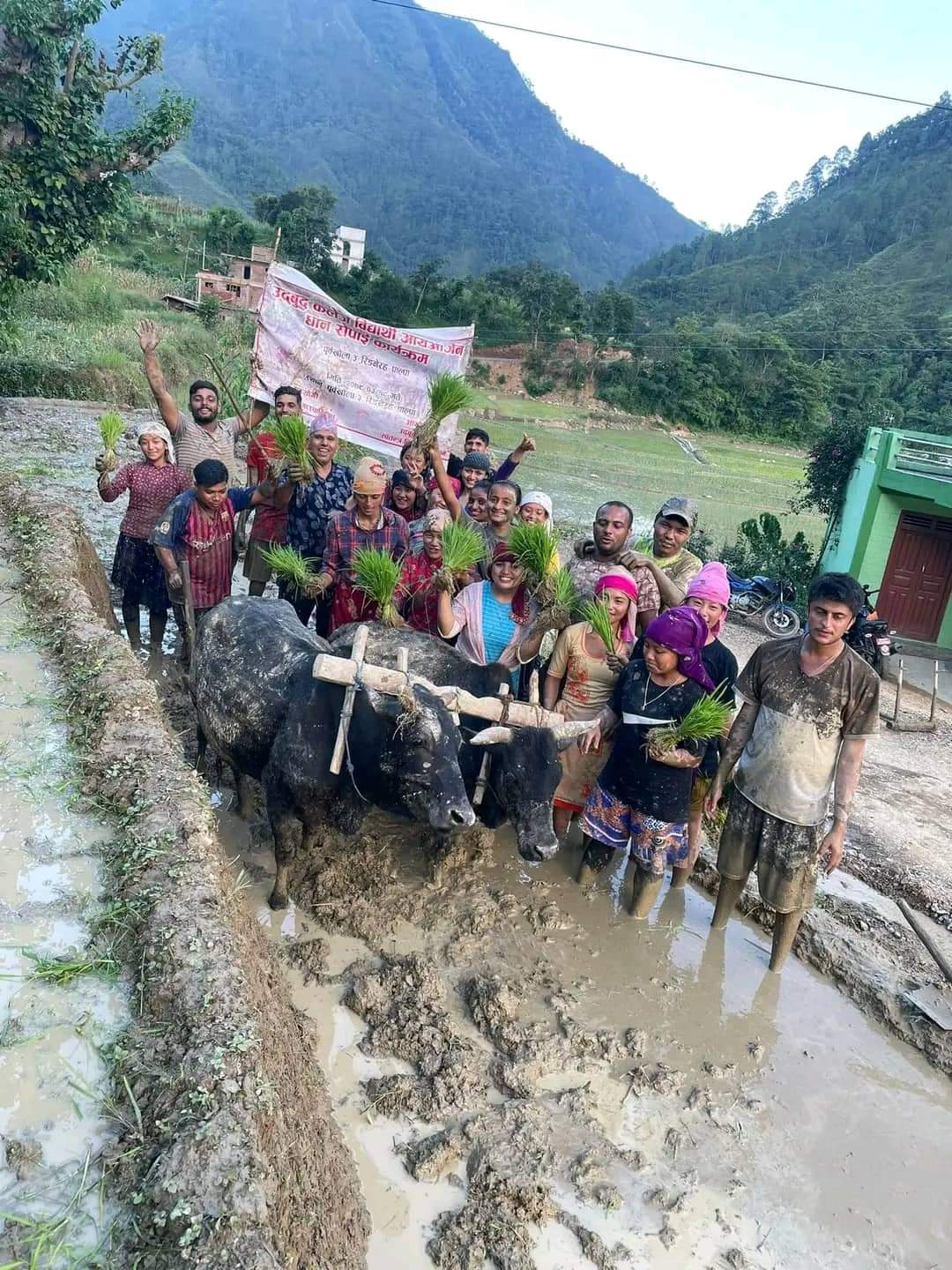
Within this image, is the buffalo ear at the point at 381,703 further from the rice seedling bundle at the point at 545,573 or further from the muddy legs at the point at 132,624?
the muddy legs at the point at 132,624

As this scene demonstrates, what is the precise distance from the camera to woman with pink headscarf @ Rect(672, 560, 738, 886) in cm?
417

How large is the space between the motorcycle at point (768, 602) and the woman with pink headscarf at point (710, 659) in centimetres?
1009

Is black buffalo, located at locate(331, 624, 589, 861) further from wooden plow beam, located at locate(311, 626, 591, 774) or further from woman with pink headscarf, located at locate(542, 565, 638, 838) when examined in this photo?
woman with pink headscarf, located at locate(542, 565, 638, 838)

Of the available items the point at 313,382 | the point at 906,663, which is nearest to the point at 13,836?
the point at 313,382

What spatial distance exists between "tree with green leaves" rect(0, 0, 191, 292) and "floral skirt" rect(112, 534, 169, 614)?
8095 mm

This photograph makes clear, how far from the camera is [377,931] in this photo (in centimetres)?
405

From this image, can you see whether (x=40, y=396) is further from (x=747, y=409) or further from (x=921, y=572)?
(x=747, y=409)

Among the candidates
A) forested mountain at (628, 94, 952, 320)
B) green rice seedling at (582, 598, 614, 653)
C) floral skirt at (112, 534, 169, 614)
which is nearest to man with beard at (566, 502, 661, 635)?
green rice seedling at (582, 598, 614, 653)

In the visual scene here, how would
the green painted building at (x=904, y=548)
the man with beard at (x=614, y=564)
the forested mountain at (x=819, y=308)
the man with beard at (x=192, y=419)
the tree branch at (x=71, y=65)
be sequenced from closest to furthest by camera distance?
the man with beard at (x=614, y=564) → the man with beard at (x=192, y=419) → the tree branch at (x=71, y=65) → the green painted building at (x=904, y=548) → the forested mountain at (x=819, y=308)

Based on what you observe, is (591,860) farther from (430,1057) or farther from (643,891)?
(430,1057)

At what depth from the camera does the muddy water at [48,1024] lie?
6.61ft

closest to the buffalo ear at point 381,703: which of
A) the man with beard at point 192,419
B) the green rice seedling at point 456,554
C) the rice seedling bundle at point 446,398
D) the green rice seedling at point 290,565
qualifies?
the green rice seedling at point 456,554

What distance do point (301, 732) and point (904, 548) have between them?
1537 centimetres

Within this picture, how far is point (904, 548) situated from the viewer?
16.1m
